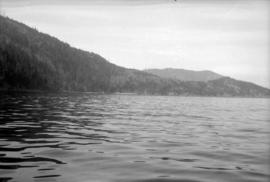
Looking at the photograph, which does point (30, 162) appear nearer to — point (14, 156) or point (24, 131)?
point (14, 156)

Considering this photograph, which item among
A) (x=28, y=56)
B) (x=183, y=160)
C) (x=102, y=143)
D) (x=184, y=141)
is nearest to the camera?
(x=183, y=160)

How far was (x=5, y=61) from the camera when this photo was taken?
127062mm

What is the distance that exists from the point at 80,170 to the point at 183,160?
4117 millimetres

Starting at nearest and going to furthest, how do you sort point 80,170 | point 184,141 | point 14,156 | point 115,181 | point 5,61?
1. point 115,181
2. point 80,170
3. point 14,156
4. point 184,141
5. point 5,61

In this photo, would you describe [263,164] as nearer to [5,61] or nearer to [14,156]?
[14,156]

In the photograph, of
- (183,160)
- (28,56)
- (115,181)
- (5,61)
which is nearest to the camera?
(115,181)

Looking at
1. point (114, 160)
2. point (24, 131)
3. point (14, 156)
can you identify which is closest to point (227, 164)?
point (114, 160)

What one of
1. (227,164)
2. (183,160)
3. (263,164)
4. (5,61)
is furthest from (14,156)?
(5,61)

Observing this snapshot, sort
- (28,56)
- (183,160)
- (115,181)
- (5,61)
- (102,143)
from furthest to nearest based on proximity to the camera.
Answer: (28,56) → (5,61) → (102,143) → (183,160) → (115,181)

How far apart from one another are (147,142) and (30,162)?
21.3 ft

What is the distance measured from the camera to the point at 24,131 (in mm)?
15453

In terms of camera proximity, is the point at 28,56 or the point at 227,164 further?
the point at 28,56

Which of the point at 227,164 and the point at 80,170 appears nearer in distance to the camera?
the point at 80,170

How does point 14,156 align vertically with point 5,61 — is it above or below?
below
